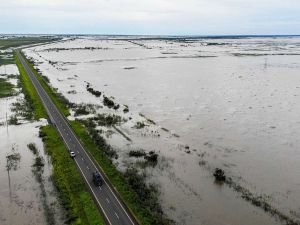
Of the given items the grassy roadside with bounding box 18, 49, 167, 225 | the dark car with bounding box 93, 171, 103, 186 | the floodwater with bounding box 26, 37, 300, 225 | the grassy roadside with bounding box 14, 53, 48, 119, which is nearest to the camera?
the grassy roadside with bounding box 18, 49, 167, 225

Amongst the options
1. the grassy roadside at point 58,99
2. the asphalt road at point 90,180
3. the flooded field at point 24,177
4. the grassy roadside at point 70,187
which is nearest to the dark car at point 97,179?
the asphalt road at point 90,180

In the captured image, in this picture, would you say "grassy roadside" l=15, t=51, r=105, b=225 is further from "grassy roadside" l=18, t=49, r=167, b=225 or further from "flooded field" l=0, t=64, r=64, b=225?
"grassy roadside" l=18, t=49, r=167, b=225

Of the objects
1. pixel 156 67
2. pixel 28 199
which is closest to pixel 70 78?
pixel 156 67

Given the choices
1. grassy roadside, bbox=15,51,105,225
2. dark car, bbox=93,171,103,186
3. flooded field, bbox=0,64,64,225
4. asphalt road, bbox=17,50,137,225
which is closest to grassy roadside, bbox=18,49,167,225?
asphalt road, bbox=17,50,137,225

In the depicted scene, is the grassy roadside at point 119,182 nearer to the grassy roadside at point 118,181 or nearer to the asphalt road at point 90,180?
the grassy roadside at point 118,181

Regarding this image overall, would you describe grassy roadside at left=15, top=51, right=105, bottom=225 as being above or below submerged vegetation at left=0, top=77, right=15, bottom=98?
below

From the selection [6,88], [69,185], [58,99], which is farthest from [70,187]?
[6,88]

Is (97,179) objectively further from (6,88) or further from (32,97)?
(6,88)
